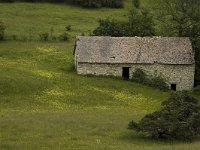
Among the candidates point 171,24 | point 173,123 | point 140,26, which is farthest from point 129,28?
point 173,123

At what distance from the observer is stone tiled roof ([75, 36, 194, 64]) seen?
6219 centimetres

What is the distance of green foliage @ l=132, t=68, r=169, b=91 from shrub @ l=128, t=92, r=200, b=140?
2433 cm

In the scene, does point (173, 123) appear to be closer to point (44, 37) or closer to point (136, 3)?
point (44, 37)

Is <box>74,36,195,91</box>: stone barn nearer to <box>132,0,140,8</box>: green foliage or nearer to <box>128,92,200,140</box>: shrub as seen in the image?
<box>128,92,200,140</box>: shrub

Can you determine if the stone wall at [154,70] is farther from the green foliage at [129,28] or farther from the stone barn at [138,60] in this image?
the green foliage at [129,28]

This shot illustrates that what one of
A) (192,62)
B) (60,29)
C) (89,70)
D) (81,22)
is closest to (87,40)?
(89,70)

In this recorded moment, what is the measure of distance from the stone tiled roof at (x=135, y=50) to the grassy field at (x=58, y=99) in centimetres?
275

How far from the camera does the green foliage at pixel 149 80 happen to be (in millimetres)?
60594

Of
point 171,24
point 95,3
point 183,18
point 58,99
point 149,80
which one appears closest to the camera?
point 58,99

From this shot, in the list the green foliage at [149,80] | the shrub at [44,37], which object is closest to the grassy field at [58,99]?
the green foliage at [149,80]

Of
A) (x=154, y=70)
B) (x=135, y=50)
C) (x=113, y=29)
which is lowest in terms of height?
(x=154, y=70)

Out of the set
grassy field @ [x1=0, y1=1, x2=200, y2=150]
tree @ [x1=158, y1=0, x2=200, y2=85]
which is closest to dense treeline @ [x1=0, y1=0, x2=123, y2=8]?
grassy field @ [x1=0, y1=1, x2=200, y2=150]

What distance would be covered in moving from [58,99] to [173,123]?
19.4 meters

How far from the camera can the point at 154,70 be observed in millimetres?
62250
